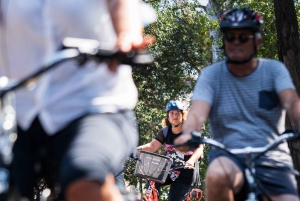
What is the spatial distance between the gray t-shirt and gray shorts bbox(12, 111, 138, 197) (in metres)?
2.02

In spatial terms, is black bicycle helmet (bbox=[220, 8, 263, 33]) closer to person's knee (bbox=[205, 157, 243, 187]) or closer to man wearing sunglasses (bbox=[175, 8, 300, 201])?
man wearing sunglasses (bbox=[175, 8, 300, 201])

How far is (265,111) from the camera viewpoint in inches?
198

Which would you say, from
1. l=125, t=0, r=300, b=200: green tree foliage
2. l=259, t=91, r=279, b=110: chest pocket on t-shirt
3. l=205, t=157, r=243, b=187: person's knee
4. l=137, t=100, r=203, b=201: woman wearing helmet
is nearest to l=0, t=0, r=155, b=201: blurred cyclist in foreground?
l=205, t=157, r=243, b=187: person's knee

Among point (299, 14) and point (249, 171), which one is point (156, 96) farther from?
point (249, 171)

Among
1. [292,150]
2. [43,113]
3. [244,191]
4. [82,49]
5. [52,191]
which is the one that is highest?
[82,49]

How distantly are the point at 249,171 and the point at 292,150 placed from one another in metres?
8.17

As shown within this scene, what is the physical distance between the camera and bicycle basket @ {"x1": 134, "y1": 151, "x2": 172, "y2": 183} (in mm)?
12073

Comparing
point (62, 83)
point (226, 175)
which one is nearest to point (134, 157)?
point (226, 175)

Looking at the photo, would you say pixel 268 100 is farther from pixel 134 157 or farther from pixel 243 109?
pixel 134 157

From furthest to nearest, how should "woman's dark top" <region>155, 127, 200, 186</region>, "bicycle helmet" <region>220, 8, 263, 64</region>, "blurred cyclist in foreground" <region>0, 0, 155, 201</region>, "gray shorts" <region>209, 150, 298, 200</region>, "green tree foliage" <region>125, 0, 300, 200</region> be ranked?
"green tree foliage" <region>125, 0, 300, 200</region>
"woman's dark top" <region>155, 127, 200, 186</region>
"bicycle helmet" <region>220, 8, 263, 64</region>
"gray shorts" <region>209, 150, 298, 200</region>
"blurred cyclist in foreground" <region>0, 0, 155, 201</region>

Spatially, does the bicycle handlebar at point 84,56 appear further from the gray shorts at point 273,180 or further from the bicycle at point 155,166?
the bicycle at point 155,166

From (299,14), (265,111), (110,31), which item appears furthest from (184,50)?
(110,31)

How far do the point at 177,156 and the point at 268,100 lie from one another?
755cm

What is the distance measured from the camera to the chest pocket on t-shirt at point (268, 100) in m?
5.02
